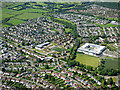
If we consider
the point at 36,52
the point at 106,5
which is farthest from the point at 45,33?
the point at 106,5

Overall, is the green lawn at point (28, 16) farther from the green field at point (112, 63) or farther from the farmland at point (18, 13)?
the green field at point (112, 63)

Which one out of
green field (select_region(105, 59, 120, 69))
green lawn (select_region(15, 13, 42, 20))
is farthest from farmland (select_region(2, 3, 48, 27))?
green field (select_region(105, 59, 120, 69))

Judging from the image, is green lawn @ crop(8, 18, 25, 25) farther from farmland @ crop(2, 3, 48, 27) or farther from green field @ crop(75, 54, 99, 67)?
green field @ crop(75, 54, 99, 67)

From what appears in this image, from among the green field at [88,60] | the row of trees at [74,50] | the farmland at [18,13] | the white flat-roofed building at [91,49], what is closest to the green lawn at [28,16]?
the farmland at [18,13]

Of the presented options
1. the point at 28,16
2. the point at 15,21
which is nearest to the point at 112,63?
the point at 15,21

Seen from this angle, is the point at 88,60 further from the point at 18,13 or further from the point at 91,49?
the point at 18,13
